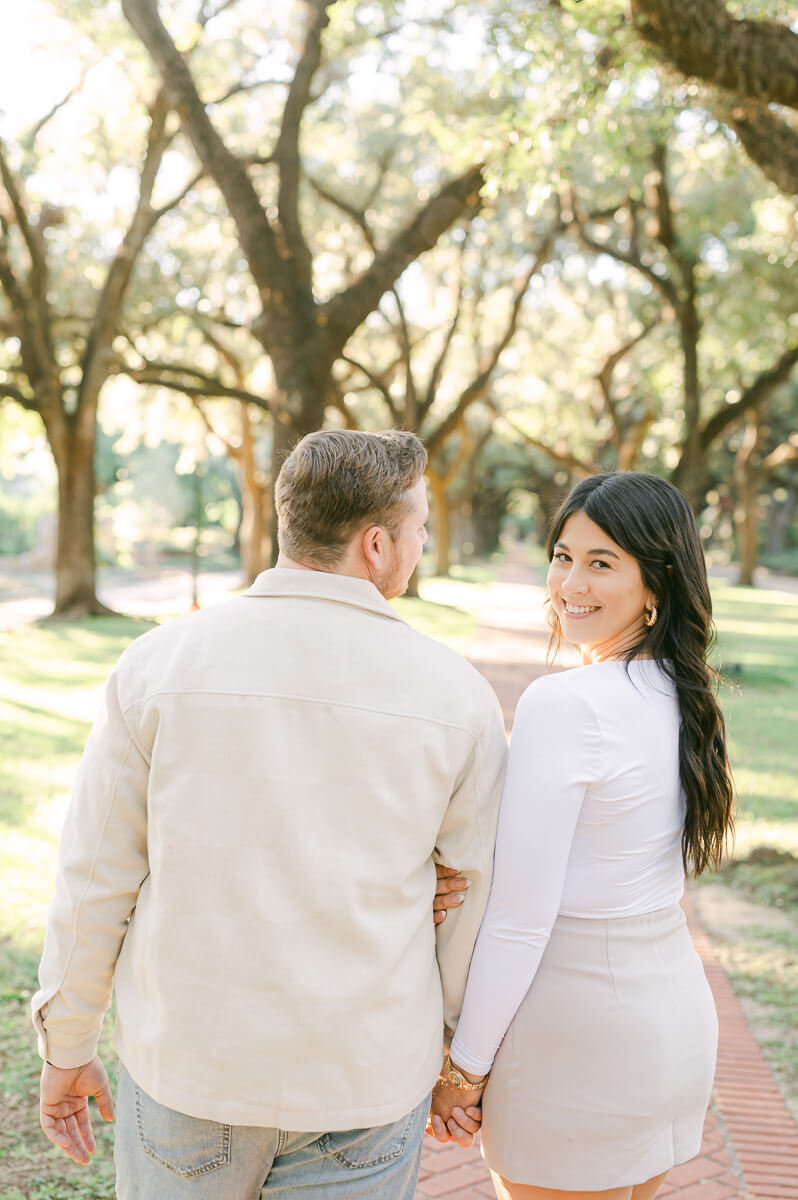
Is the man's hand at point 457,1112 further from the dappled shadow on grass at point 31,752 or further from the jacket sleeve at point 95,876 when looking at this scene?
the dappled shadow on grass at point 31,752

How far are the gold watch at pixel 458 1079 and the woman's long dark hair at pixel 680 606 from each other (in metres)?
0.57

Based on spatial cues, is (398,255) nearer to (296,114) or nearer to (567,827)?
(296,114)

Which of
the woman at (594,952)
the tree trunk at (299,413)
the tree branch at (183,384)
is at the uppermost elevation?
the tree branch at (183,384)

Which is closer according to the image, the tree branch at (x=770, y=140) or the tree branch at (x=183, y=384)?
the tree branch at (x=770, y=140)

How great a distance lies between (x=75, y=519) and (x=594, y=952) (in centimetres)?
1649

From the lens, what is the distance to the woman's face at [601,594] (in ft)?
6.93

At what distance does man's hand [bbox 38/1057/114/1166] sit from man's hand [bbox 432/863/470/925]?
2.36 ft

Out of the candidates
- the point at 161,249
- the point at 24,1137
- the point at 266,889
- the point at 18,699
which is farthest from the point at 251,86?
the point at 266,889

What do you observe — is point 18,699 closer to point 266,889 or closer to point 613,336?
point 266,889

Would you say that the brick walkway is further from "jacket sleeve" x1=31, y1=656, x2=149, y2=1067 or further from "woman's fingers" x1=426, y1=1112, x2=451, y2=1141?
"jacket sleeve" x1=31, y1=656, x2=149, y2=1067

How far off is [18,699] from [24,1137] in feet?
25.4

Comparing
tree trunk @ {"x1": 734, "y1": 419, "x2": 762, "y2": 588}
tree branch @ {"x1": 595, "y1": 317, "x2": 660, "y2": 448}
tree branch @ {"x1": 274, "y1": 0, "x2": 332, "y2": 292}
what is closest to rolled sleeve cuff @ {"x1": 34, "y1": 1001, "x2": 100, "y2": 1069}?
tree branch @ {"x1": 274, "y1": 0, "x2": 332, "y2": 292}

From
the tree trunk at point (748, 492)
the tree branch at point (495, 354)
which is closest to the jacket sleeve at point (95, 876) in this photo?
the tree branch at point (495, 354)

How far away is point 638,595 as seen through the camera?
212 centimetres
